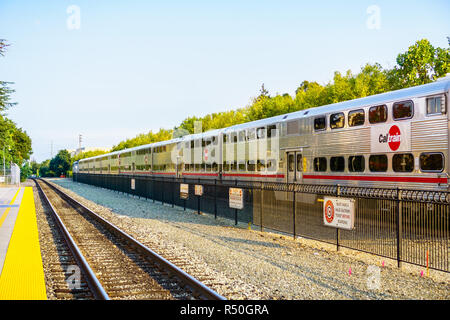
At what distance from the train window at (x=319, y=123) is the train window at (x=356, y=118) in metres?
1.47

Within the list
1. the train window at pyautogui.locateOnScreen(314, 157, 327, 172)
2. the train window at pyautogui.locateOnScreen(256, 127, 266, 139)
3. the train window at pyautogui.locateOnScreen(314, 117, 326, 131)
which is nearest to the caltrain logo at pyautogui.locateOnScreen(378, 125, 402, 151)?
the train window at pyautogui.locateOnScreen(314, 157, 327, 172)

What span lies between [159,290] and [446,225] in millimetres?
5549

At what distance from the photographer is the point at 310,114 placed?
56.6ft

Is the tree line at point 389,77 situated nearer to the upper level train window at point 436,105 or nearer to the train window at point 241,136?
the train window at point 241,136

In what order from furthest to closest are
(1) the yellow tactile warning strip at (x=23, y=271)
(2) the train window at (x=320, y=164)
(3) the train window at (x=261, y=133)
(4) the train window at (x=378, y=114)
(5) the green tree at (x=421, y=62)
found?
(5) the green tree at (x=421, y=62)
(3) the train window at (x=261, y=133)
(2) the train window at (x=320, y=164)
(4) the train window at (x=378, y=114)
(1) the yellow tactile warning strip at (x=23, y=271)

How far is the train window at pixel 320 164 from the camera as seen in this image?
16.1m

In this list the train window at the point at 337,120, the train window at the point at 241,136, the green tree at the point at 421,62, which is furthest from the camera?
the green tree at the point at 421,62

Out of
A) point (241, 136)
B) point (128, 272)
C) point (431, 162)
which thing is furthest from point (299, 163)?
point (128, 272)

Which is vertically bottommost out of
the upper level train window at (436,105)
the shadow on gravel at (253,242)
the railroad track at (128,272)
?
the shadow on gravel at (253,242)

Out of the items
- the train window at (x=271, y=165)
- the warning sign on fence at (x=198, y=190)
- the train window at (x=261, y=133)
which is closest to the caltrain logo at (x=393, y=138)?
the train window at (x=271, y=165)

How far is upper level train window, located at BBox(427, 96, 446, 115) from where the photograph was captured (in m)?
11.5

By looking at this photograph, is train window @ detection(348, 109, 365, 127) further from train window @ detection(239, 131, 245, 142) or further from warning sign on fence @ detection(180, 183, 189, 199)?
train window @ detection(239, 131, 245, 142)

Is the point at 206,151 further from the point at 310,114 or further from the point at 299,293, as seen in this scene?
the point at 299,293

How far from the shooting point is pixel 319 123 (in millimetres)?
16562
